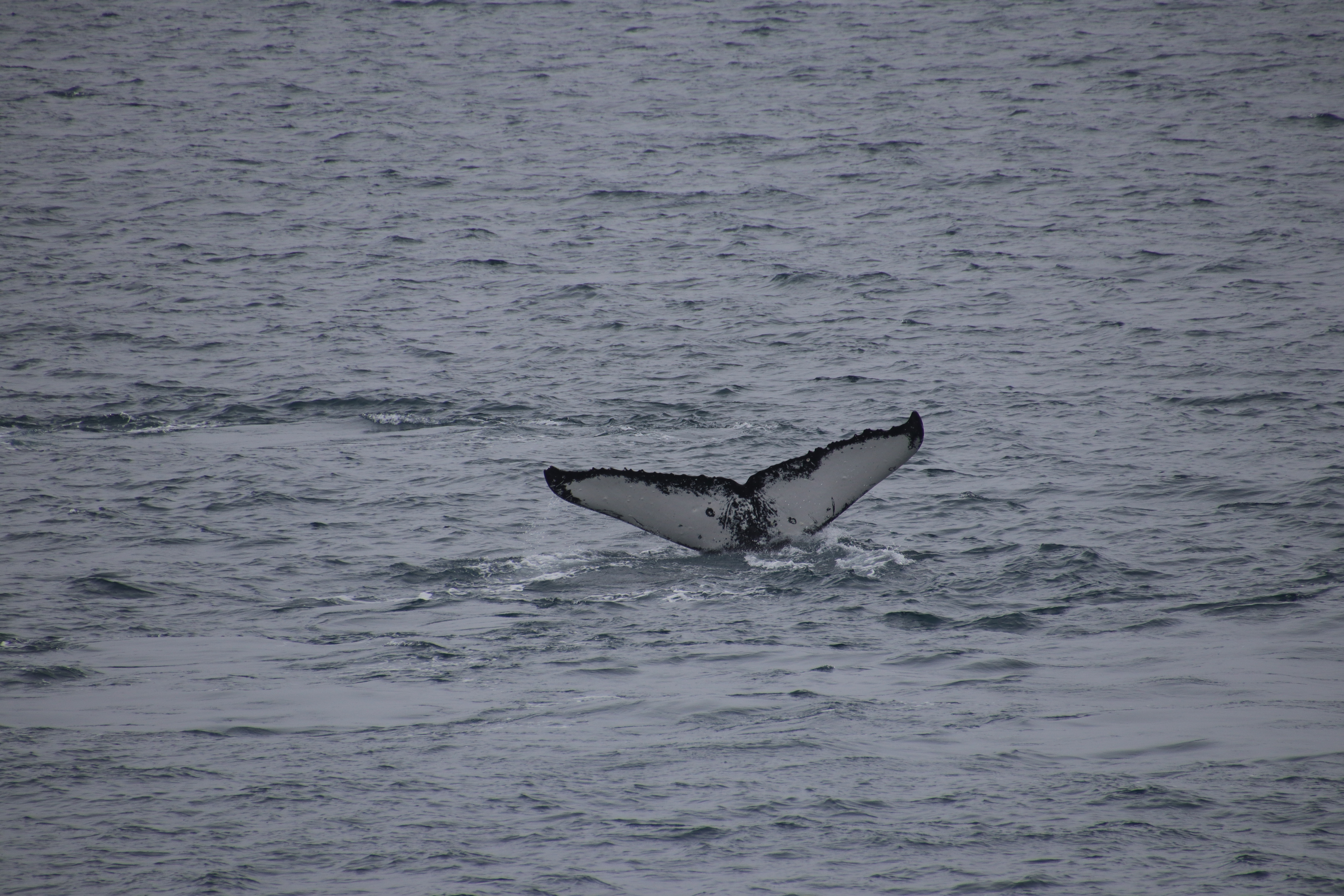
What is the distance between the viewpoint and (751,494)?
9227 millimetres

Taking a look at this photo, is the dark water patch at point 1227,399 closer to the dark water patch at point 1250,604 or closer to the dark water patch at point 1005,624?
the dark water patch at point 1250,604

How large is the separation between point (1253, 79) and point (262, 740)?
3098 centimetres

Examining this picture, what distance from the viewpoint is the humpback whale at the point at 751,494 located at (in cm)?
877

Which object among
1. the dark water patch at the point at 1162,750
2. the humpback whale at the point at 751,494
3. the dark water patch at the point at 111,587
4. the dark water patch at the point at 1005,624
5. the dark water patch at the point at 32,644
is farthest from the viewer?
the dark water patch at the point at 111,587

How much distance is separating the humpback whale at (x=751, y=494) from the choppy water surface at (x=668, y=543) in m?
0.30

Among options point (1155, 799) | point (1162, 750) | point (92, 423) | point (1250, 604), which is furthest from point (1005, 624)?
point (92, 423)

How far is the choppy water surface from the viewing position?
575 centimetres

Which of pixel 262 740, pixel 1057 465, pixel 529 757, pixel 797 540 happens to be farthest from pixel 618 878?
pixel 1057 465

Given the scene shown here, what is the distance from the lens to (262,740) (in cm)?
673

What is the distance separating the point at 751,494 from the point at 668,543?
1.08 metres

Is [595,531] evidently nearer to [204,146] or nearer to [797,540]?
[797,540]

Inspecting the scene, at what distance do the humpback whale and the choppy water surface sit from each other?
300 millimetres

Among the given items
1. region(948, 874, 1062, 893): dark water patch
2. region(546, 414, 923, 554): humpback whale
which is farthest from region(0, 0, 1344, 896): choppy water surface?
region(546, 414, 923, 554): humpback whale

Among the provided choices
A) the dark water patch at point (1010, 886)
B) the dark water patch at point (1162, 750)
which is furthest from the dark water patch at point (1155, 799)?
the dark water patch at point (1010, 886)
